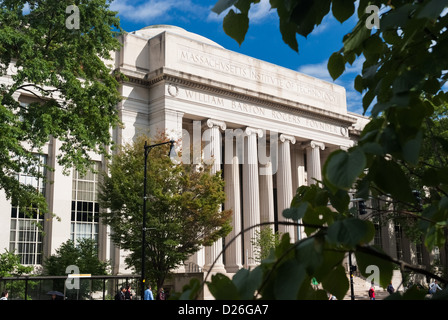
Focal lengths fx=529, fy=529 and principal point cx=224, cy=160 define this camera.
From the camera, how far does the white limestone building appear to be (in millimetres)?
42781

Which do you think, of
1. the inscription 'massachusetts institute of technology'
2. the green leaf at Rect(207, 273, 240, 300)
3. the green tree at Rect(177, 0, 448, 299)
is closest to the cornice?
the inscription 'massachusetts institute of technology'

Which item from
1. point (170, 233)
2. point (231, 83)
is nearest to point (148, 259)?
point (170, 233)

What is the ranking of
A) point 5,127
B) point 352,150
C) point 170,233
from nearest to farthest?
point 352,150 → point 5,127 → point 170,233

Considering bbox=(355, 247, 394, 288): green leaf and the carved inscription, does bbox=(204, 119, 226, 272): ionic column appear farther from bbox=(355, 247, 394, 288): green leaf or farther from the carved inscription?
bbox=(355, 247, 394, 288): green leaf

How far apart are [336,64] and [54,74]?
23.7 metres

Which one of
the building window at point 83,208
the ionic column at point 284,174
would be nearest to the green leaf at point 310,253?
the building window at point 83,208

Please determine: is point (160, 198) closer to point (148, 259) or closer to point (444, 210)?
point (148, 259)

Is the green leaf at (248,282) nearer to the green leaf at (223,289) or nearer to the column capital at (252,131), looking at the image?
the green leaf at (223,289)

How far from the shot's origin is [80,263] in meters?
37.7

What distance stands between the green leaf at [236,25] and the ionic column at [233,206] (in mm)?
45681

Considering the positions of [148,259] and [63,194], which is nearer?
[148,259]

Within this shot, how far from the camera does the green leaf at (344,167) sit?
1468 millimetres

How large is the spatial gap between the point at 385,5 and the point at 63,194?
4281 centimetres

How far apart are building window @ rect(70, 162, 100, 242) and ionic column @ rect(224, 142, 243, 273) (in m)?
12.3
